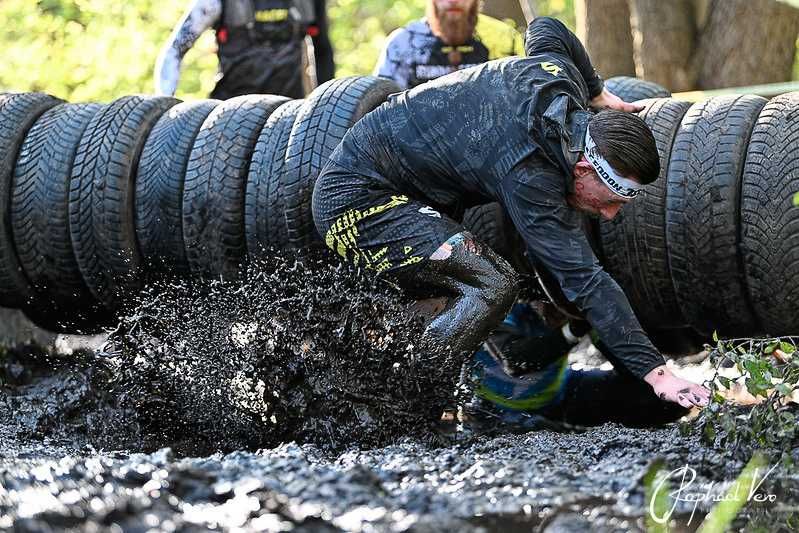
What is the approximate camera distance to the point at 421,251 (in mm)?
5406

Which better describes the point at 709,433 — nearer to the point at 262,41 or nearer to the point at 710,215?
the point at 710,215

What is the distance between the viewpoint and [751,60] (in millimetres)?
9891

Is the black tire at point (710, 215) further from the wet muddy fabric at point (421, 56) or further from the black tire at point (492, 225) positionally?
the wet muddy fabric at point (421, 56)

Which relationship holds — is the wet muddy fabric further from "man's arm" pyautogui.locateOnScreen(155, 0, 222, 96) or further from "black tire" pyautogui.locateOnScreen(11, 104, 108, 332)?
"black tire" pyautogui.locateOnScreen(11, 104, 108, 332)

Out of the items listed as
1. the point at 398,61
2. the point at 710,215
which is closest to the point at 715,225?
the point at 710,215

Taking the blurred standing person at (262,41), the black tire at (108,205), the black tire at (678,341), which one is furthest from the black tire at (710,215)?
the blurred standing person at (262,41)

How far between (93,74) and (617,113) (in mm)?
14872

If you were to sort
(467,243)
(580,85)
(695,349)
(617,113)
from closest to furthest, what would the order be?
(617,113), (467,243), (580,85), (695,349)

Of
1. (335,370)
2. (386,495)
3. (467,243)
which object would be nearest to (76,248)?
(335,370)

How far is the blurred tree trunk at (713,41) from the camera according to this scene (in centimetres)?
983

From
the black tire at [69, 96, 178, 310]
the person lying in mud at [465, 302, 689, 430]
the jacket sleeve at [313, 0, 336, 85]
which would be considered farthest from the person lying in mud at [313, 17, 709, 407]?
the jacket sleeve at [313, 0, 336, 85]

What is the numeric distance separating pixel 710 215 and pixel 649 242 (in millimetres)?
360

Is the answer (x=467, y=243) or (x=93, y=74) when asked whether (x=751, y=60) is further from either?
(x=93, y=74)

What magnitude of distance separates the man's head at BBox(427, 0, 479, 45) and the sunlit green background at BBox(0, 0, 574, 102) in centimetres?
942
